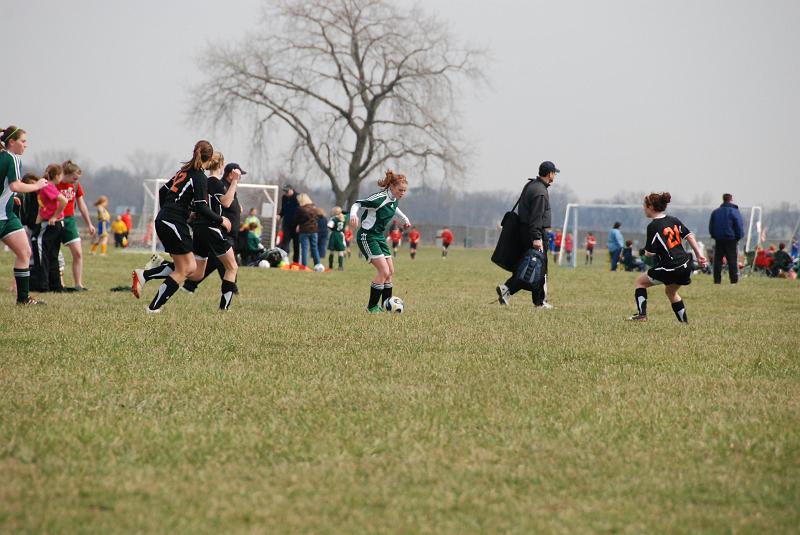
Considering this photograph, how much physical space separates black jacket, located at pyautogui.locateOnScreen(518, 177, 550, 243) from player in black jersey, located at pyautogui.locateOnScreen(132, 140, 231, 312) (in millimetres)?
4319

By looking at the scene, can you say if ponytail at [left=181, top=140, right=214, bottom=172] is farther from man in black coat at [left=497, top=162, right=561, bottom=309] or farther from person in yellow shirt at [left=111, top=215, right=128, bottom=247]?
person in yellow shirt at [left=111, top=215, right=128, bottom=247]

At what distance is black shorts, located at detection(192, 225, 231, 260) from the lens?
37.1 feet

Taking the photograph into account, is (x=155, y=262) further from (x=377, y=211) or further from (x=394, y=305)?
(x=394, y=305)

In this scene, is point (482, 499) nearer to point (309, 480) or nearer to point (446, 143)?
point (309, 480)

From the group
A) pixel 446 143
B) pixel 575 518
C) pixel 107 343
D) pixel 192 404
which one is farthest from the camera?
pixel 446 143

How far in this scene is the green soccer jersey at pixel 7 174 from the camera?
10.9 meters

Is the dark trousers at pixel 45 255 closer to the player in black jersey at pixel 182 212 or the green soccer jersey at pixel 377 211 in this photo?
the player in black jersey at pixel 182 212

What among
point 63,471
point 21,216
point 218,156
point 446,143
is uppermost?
point 446,143

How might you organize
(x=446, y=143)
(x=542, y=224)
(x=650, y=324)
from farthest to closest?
(x=446, y=143)
(x=542, y=224)
(x=650, y=324)

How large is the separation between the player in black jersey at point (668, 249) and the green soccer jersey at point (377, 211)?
2.98 meters

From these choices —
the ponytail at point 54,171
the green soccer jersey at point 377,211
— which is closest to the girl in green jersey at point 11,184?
the ponytail at point 54,171

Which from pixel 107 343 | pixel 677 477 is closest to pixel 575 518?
pixel 677 477

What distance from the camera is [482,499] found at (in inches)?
162

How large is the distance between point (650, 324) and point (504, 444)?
6.77 m
